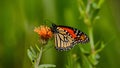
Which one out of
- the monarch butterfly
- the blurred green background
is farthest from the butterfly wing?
the blurred green background

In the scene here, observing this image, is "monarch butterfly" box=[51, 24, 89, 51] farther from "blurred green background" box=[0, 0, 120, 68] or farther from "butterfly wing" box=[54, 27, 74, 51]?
"blurred green background" box=[0, 0, 120, 68]

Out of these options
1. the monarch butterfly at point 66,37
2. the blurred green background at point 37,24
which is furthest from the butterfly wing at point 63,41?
the blurred green background at point 37,24

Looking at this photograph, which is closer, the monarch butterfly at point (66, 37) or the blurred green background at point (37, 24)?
the monarch butterfly at point (66, 37)

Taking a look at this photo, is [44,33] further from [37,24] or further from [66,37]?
[37,24]

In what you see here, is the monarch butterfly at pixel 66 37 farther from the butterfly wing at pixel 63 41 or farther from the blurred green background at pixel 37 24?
the blurred green background at pixel 37 24

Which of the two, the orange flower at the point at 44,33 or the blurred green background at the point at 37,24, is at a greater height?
the blurred green background at the point at 37,24
